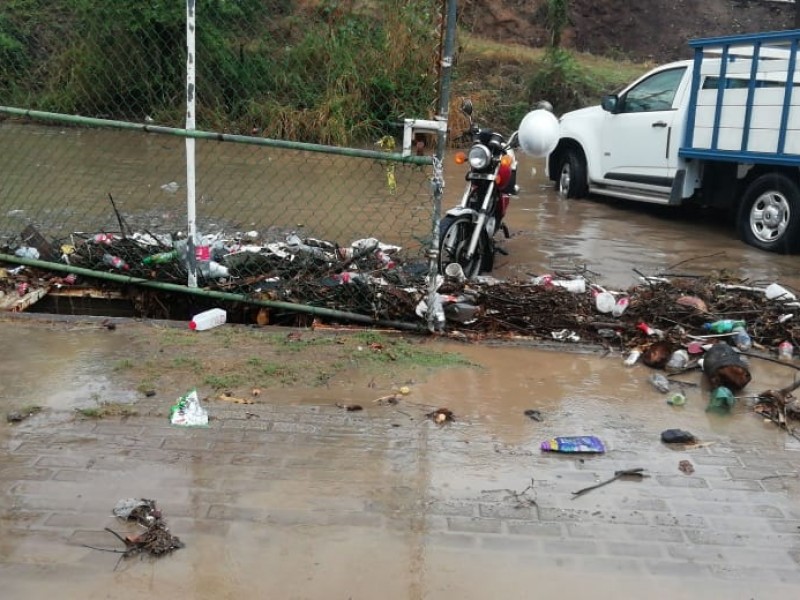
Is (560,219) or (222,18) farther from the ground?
(222,18)

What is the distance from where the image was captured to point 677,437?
3.91 m

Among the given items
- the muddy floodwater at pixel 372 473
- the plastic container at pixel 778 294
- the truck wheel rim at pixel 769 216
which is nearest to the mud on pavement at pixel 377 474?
the muddy floodwater at pixel 372 473

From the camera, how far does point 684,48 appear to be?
84.8 ft

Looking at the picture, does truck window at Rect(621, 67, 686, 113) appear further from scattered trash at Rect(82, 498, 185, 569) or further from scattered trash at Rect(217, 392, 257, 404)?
scattered trash at Rect(82, 498, 185, 569)

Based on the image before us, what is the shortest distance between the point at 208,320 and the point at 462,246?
2.21 meters

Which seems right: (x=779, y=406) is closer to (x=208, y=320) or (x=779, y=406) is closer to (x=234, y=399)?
(x=234, y=399)

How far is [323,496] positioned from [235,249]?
3.32 meters

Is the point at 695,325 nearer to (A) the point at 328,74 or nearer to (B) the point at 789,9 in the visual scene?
(A) the point at 328,74

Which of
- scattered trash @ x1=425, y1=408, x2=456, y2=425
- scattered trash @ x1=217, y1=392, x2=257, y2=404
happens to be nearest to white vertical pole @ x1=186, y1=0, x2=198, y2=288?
scattered trash @ x1=217, y1=392, x2=257, y2=404

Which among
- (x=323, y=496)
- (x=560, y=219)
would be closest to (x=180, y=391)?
(x=323, y=496)

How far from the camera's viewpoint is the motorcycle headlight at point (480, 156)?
6.32m

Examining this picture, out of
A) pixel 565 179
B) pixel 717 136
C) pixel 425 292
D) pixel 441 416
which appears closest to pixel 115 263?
pixel 425 292

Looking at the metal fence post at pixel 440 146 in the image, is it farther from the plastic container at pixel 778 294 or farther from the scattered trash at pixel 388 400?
the plastic container at pixel 778 294

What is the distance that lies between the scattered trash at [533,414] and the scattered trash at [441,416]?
0.40 meters
